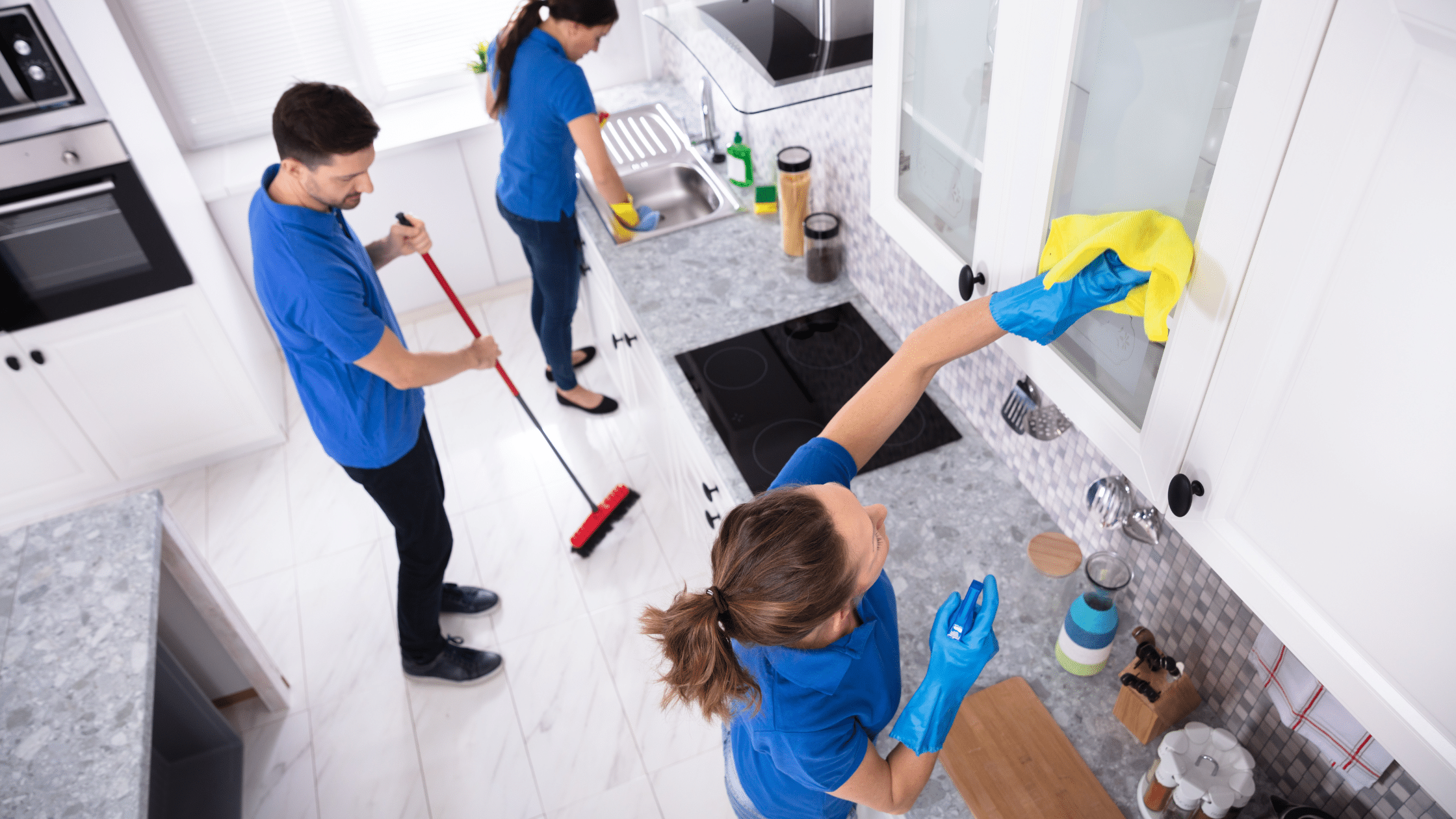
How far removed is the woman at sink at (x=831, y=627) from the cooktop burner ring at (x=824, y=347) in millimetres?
791

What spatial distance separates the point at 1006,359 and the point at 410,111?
304 centimetres

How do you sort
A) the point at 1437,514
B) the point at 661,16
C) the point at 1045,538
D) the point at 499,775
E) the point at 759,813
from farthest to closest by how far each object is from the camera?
the point at 499,775, the point at 661,16, the point at 1045,538, the point at 759,813, the point at 1437,514

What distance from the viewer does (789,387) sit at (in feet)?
6.84

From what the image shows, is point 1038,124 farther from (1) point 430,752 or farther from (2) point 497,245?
(2) point 497,245

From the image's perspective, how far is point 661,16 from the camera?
2137 mm

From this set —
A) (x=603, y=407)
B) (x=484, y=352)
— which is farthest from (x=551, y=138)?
(x=603, y=407)

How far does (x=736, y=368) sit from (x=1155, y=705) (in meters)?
1.18

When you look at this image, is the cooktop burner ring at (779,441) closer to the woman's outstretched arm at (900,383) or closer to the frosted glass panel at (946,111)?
the woman's outstretched arm at (900,383)

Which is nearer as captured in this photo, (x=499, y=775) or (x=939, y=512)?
(x=939, y=512)

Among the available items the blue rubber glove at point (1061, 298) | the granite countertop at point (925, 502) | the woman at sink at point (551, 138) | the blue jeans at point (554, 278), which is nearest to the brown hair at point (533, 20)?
the woman at sink at point (551, 138)

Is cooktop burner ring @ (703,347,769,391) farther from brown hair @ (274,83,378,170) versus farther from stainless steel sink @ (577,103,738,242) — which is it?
brown hair @ (274,83,378,170)

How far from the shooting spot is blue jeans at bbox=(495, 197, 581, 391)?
9.29 ft

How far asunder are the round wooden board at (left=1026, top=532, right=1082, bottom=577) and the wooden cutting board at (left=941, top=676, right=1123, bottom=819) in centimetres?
23

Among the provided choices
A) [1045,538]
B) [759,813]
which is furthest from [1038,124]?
[759,813]
